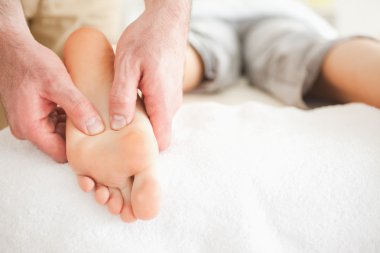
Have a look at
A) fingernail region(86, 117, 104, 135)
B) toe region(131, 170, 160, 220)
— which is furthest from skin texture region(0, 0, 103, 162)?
toe region(131, 170, 160, 220)

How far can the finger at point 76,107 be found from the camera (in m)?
0.53

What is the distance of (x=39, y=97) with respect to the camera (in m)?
0.54

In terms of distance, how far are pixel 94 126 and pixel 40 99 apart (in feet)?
0.29

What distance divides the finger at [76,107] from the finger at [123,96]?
3 centimetres

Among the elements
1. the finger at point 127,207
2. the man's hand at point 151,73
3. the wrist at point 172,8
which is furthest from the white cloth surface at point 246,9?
the finger at point 127,207

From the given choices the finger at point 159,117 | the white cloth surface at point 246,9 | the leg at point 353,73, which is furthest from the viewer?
the white cloth surface at point 246,9

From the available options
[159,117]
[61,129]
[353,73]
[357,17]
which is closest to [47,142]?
[61,129]

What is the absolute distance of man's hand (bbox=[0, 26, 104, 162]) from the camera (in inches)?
21.0

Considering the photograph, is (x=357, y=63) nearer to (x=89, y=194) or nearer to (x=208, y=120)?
(x=208, y=120)

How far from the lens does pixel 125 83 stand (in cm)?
54

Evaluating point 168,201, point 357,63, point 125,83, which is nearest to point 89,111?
point 125,83

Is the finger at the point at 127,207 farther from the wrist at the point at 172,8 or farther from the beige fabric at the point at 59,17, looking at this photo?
the beige fabric at the point at 59,17

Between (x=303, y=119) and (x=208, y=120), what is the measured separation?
17 cm

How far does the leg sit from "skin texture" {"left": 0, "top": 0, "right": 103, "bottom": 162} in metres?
0.55
